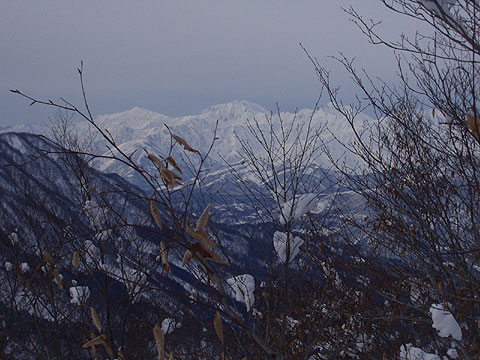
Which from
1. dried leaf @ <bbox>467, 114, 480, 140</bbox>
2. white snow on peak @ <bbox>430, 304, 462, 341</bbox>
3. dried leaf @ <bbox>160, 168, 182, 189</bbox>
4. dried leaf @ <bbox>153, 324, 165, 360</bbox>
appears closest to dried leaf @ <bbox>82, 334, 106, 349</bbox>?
dried leaf @ <bbox>153, 324, 165, 360</bbox>

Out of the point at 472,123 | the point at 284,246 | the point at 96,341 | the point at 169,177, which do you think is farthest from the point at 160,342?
the point at 284,246

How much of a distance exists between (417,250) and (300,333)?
3034 mm

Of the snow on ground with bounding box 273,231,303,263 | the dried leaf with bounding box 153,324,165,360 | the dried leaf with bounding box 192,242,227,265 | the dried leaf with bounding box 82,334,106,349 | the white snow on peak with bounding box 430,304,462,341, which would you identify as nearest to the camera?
the dried leaf with bounding box 192,242,227,265

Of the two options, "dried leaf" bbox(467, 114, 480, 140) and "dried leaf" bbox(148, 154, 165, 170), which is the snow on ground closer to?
"dried leaf" bbox(467, 114, 480, 140)

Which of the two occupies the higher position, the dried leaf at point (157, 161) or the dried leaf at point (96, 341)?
the dried leaf at point (157, 161)

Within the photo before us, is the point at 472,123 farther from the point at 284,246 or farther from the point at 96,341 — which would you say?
the point at 284,246

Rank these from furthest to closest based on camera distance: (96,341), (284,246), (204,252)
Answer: (284,246) → (96,341) → (204,252)

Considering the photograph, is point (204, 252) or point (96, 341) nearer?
point (204, 252)

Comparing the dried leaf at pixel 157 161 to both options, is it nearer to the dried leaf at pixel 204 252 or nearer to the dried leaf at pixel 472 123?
the dried leaf at pixel 204 252

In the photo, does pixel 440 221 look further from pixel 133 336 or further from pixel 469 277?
pixel 133 336

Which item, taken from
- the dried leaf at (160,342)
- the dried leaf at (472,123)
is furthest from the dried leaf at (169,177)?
the dried leaf at (472,123)

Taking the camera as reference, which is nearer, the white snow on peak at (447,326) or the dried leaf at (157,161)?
the dried leaf at (157,161)

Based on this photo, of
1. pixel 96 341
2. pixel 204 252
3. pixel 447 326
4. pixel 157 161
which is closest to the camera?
pixel 204 252

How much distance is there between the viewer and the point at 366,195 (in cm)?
639
